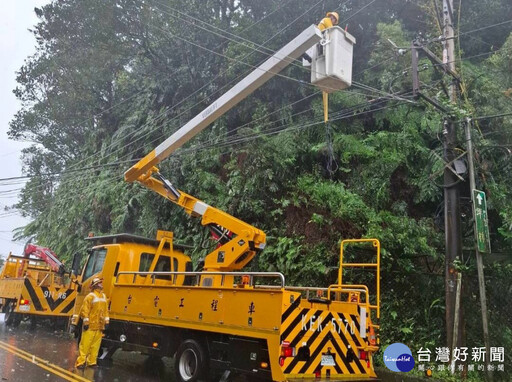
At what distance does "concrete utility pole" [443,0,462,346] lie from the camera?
8172 millimetres

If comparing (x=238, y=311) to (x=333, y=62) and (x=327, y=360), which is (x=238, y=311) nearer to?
(x=327, y=360)

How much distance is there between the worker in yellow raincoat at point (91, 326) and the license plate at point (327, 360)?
4.44 m

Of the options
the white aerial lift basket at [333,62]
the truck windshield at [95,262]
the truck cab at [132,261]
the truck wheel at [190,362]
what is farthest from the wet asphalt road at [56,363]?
the white aerial lift basket at [333,62]

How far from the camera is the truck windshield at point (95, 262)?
34.4 ft

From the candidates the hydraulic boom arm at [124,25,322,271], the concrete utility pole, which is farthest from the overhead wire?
the hydraulic boom arm at [124,25,322,271]

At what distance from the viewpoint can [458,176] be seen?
8.41m

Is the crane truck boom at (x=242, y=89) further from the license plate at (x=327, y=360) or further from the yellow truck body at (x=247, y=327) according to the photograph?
the license plate at (x=327, y=360)

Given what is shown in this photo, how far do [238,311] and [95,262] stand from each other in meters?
5.22

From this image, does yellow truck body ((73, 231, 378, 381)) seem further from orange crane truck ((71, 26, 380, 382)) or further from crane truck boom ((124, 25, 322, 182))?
crane truck boom ((124, 25, 322, 182))

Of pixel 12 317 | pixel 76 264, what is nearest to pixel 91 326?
pixel 76 264

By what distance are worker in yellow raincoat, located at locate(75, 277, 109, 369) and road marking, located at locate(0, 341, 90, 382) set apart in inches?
17.6

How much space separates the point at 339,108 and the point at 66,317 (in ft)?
38.2

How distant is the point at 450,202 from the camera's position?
28.0 ft

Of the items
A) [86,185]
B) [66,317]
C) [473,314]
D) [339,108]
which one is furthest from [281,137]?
[86,185]
